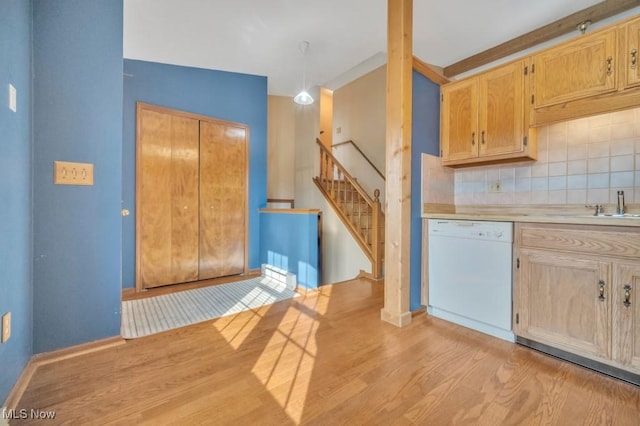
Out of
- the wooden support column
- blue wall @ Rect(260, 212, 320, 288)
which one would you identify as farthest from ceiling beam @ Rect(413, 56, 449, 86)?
blue wall @ Rect(260, 212, 320, 288)

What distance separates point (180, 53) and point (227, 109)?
2.62 ft

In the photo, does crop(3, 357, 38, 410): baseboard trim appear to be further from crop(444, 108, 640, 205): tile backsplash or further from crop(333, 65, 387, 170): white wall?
crop(333, 65, 387, 170): white wall

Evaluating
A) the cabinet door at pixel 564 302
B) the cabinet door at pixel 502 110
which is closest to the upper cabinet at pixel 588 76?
the cabinet door at pixel 502 110

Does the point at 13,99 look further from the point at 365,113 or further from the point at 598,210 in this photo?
the point at 365,113

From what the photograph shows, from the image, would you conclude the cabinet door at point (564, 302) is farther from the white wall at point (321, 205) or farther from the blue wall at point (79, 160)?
the blue wall at point (79, 160)

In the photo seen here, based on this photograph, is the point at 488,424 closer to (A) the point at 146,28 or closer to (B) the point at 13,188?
(B) the point at 13,188

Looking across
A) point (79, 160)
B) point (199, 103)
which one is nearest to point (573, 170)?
point (79, 160)

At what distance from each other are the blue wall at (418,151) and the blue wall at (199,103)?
237 centimetres

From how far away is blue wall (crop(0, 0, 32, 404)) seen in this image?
1207mm

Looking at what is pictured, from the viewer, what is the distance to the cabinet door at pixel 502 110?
7.09 ft

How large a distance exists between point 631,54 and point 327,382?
8.83 ft

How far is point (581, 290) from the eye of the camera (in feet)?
5.18

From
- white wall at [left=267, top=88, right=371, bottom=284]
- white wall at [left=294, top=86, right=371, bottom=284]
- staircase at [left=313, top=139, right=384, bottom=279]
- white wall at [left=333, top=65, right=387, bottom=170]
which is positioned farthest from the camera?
white wall at [left=333, top=65, right=387, bottom=170]

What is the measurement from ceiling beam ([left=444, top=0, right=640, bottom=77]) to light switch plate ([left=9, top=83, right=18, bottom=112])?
3.87 metres
